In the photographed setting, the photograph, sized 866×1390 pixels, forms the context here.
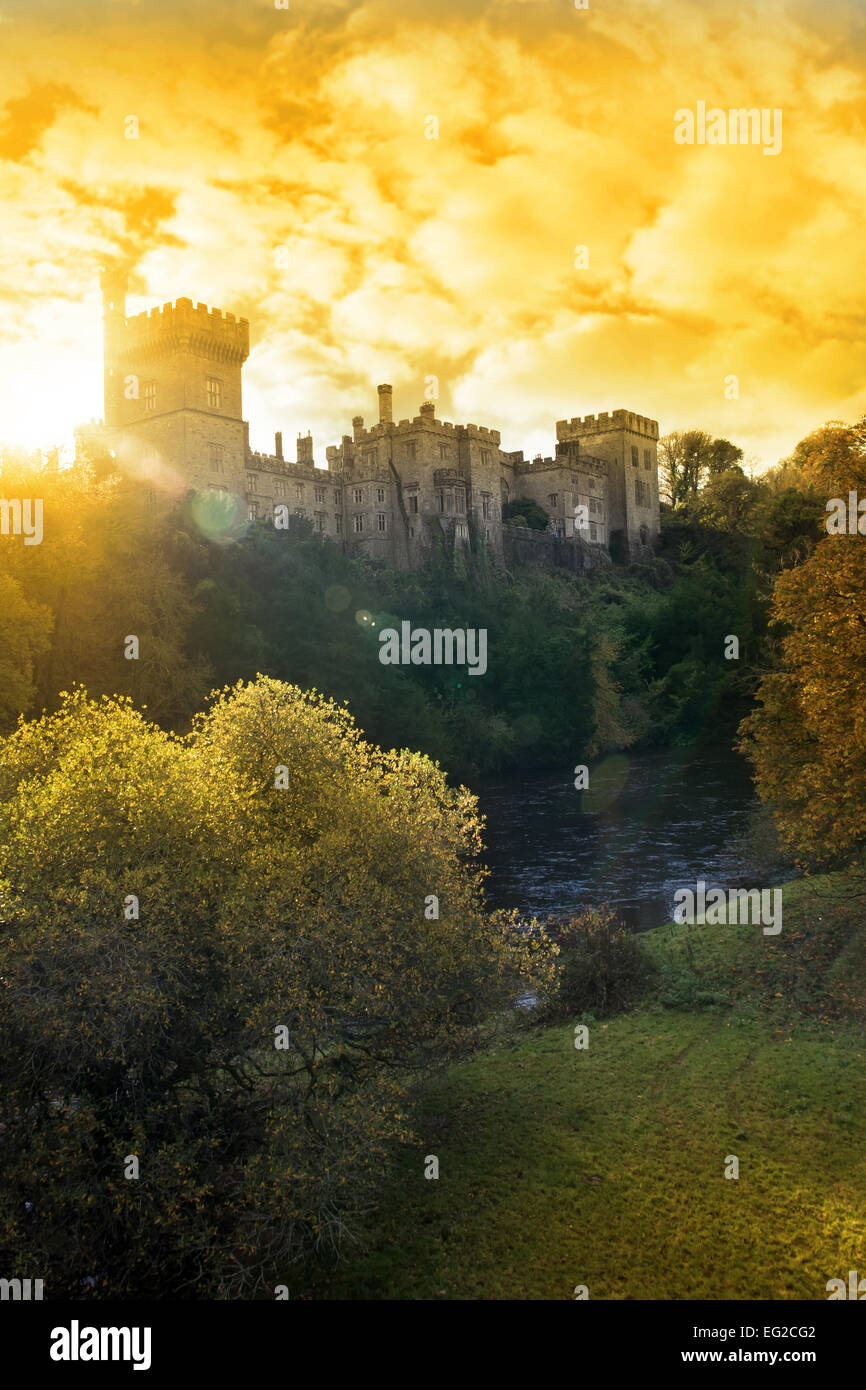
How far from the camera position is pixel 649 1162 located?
43.7 ft

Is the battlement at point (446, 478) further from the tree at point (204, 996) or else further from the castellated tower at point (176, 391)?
the tree at point (204, 996)

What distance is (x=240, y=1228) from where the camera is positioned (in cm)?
1103

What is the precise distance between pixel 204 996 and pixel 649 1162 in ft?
20.7

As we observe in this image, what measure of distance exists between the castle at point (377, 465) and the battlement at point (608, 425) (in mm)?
138

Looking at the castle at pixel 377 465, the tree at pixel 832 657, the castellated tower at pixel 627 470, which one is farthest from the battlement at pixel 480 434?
the tree at pixel 832 657

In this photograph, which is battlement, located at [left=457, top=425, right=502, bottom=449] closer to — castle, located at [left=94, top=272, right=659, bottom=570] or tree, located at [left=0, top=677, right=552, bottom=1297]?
castle, located at [left=94, top=272, right=659, bottom=570]

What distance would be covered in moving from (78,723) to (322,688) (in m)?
35.9

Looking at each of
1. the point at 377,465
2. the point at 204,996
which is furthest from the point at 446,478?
the point at 204,996

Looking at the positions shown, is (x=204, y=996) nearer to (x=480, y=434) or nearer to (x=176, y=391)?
(x=176, y=391)

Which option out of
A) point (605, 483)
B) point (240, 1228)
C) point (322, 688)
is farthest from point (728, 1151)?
point (605, 483)

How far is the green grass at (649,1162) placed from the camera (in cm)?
1117

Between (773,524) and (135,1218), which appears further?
(773,524)

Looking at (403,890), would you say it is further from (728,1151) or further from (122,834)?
(728,1151)

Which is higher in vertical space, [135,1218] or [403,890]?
[403,890]
